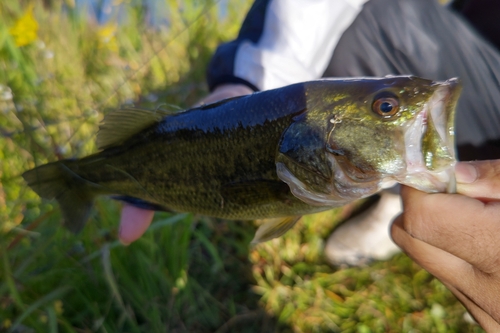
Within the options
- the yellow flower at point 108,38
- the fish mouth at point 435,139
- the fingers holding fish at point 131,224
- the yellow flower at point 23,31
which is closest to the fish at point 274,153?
the fish mouth at point 435,139

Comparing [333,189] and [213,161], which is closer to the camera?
[333,189]

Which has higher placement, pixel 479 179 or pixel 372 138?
pixel 372 138

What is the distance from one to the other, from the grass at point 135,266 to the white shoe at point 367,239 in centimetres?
10

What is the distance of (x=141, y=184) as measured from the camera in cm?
153

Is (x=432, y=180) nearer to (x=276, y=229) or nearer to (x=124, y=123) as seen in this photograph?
(x=276, y=229)

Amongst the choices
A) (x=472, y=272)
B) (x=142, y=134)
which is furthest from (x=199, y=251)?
(x=472, y=272)

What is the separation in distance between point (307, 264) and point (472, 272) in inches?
54.9

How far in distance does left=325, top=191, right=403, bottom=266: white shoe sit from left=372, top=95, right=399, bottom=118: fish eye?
1.61 metres

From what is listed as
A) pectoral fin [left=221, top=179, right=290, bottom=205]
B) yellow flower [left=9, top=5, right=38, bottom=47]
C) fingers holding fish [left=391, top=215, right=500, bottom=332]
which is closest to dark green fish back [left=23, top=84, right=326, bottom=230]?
pectoral fin [left=221, top=179, right=290, bottom=205]

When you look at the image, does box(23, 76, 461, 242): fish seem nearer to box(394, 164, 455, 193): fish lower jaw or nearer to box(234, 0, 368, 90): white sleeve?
box(394, 164, 455, 193): fish lower jaw

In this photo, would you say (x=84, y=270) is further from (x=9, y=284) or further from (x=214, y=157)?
(x=214, y=157)

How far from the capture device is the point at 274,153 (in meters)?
1.24

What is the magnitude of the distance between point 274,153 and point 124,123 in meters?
0.70

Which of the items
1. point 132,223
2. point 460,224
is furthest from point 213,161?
point 460,224
